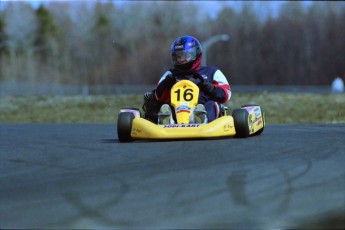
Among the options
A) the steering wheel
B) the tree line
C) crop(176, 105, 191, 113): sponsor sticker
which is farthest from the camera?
the tree line

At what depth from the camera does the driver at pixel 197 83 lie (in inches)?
381

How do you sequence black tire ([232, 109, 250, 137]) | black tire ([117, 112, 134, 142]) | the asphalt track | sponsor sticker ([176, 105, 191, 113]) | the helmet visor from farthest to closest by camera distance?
the helmet visor, sponsor sticker ([176, 105, 191, 113]), black tire ([117, 112, 134, 142]), black tire ([232, 109, 250, 137]), the asphalt track

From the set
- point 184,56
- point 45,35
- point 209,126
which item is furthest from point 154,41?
point 209,126

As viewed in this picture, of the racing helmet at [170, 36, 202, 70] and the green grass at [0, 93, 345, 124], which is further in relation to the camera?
the green grass at [0, 93, 345, 124]

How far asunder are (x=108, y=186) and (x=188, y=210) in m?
1.14

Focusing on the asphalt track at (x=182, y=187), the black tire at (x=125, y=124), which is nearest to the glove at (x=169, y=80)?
the black tire at (x=125, y=124)

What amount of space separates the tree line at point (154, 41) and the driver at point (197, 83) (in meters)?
49.2

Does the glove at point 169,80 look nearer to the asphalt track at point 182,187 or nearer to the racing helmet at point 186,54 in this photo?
the racing helmet at point 186,54

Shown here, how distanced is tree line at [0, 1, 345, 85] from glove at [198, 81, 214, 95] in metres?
49.7

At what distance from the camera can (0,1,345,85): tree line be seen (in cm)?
6994

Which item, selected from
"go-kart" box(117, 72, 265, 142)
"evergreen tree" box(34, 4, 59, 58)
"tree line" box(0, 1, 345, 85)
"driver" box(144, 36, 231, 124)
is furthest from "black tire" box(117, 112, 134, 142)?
"evergreen tree" box(34, 4, 59, 58)

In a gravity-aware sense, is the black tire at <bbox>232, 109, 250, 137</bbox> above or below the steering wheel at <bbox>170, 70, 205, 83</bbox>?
below

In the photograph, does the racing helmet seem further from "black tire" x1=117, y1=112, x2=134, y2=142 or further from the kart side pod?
"black tire" x1=117, y1=112, x2=134, y2=142

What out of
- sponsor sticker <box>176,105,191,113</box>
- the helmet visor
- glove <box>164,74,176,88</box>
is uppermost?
the helmet visor
